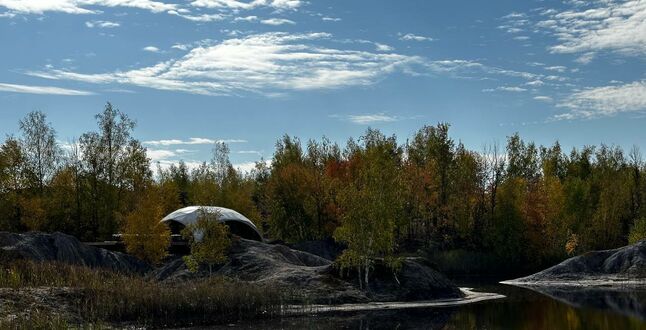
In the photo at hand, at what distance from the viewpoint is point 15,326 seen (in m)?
28.9

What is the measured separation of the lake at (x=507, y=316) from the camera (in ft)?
127

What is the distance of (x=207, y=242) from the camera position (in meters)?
55.2

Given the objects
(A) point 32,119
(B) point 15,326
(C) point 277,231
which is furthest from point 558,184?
(B) point 15,326

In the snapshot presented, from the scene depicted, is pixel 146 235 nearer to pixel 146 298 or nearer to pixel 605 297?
pixel 146 298

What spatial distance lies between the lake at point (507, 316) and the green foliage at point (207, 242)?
47.4 feet

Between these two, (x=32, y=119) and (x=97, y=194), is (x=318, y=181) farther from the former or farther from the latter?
(x=32, y=119)

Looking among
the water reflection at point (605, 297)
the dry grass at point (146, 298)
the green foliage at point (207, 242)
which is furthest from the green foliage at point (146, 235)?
the water reflection at point (605, 297)

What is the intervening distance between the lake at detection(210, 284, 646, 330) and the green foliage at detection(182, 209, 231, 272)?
1446 cm

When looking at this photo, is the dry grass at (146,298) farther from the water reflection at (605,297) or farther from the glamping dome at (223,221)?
the glamping dome at (223,221)

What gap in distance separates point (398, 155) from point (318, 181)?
19.5 m

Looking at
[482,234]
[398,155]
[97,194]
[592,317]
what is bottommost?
[592,317]

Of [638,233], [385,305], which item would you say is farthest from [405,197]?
[385,305]

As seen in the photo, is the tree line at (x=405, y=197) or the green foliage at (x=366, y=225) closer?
the green foliage at (x=366, y=225)

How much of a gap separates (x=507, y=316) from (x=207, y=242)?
2381cm
